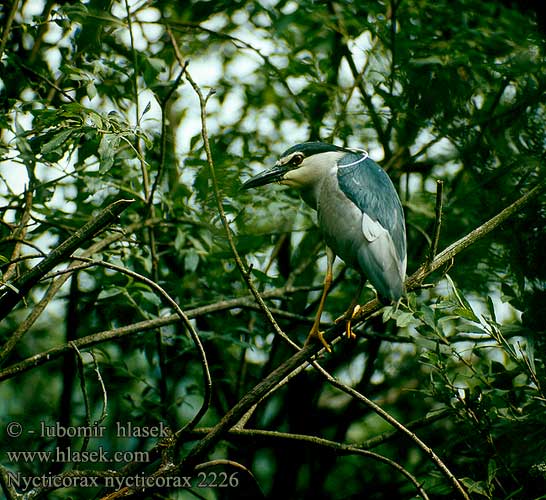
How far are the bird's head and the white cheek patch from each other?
0.40 metres

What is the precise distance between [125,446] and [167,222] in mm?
1594

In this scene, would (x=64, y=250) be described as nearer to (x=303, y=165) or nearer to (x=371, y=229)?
(x=371, y=229)

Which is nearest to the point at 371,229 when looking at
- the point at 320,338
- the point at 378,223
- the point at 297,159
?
the point at 378,223

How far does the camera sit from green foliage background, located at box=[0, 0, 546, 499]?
A: 243 centimetres

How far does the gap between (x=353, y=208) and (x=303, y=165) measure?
0.42 metres

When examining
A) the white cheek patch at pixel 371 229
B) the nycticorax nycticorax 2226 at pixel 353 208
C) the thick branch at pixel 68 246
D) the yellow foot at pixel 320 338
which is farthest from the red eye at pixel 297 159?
the thick branch at pixel 68 246

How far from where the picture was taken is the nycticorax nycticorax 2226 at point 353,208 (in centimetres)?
232

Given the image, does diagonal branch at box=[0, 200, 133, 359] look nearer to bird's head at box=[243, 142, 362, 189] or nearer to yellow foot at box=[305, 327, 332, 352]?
yellow foot at box=[305, 327, 332, 352]

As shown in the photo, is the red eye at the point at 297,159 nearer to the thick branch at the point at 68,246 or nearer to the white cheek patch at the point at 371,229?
the white cheek patch at the point at 371,229

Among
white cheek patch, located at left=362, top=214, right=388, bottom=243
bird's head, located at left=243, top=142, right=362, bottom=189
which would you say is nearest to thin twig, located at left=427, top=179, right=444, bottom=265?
white cheek patch, located at left=362, top=214, right=388, bottom=243

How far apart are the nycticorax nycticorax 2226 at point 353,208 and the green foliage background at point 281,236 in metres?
0.17

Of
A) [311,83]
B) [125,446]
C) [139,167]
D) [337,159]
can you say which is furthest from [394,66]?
[125,446]

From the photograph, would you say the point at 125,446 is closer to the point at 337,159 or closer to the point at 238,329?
the point at 238,329

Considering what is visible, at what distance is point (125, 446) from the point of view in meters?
3.91
